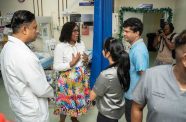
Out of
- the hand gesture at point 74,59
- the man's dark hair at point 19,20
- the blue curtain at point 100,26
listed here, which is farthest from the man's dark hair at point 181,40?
the blue curtain at point 100,26

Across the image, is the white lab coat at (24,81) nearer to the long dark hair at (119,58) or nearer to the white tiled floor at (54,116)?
the long dark hair at (119,58)

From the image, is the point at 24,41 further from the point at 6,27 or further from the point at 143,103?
the point at 6,27

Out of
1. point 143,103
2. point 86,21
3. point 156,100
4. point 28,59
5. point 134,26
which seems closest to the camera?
point 156,100

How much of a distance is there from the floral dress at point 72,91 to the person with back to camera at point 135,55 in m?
0.66

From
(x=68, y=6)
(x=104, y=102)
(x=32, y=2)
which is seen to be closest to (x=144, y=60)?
(x=104, y=102)

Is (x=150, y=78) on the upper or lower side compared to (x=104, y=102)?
upper

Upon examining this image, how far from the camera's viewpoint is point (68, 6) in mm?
3830

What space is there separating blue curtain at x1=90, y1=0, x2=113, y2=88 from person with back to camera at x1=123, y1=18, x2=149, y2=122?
790 mm

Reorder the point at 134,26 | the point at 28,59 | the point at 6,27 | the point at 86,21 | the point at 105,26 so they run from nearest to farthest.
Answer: the point at 28,59 → the point at 134,26 → the point at 105,26 → the point at 86,21 → the point at 6,27

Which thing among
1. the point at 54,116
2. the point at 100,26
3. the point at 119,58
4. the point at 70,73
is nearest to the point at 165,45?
the point at 100,26

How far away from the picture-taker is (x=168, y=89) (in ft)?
3.56

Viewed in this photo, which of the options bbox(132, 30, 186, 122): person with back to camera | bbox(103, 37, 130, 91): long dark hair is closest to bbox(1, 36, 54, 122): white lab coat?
bbox(103, 37, 130, 91): long dark hair

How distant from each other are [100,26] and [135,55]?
3.27 ft

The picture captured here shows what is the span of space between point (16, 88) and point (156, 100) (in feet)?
3.00
